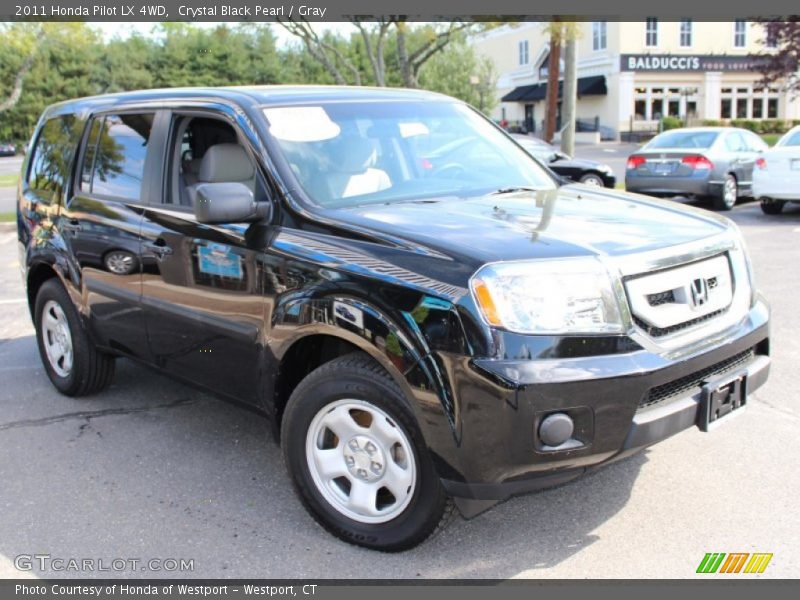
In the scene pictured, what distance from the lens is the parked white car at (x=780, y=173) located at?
41.0 feet

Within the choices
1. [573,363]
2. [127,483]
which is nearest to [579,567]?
[573,363]

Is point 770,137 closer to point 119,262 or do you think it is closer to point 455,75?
point 455,75

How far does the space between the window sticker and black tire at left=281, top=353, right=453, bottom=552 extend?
1.16m

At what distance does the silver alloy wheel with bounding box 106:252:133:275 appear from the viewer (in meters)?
4.43

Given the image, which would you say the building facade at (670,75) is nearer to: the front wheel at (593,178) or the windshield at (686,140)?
the front wheel at (593,178)

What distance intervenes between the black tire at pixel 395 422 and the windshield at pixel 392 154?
0.81 metres

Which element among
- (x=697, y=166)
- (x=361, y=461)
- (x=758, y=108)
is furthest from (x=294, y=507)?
(x=758, y=108)

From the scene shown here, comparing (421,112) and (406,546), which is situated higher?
(421,112)

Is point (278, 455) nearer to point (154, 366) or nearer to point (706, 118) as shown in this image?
point (154, 366)

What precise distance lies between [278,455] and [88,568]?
1.22 m

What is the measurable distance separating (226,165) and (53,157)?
204cm

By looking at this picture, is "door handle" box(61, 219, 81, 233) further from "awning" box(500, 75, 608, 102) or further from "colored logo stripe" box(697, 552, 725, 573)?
"awning" box(500, 75, 608, 102)

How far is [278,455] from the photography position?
4355 mm

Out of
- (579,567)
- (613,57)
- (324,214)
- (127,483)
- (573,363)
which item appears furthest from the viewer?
(613,57)
